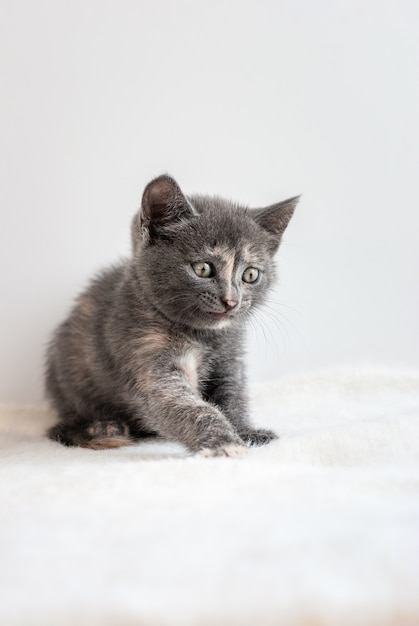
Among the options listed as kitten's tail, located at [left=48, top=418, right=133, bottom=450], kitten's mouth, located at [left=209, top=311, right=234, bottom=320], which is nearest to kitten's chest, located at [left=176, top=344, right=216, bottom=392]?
kitten's mouth, located at [left=209, top=311, right=234, bottom=320]

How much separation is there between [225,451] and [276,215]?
2.25ft

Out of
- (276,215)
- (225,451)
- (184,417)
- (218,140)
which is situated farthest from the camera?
(218,140)

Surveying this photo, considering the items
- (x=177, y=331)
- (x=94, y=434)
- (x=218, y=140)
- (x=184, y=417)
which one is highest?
(x=218, y=140)

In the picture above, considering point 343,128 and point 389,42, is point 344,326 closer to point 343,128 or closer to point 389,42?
point 343,128

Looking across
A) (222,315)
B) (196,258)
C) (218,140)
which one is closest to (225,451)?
(222,315)

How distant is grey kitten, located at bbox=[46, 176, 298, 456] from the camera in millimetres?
1479

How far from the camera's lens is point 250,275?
5.23 ft

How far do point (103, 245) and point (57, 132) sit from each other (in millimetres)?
400

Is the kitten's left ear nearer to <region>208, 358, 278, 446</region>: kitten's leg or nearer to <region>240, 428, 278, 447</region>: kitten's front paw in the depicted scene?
<region>208, 358, 278, 446</region>: kitten's leg

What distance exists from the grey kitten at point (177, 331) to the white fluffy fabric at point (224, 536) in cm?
16

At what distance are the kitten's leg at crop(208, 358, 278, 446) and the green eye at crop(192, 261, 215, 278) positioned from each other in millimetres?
299

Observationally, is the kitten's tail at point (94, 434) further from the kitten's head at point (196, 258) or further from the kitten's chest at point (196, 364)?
the kitten's head at point (196, 258)

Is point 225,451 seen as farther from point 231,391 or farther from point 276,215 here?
point 276,215

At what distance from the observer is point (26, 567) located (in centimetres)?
81
